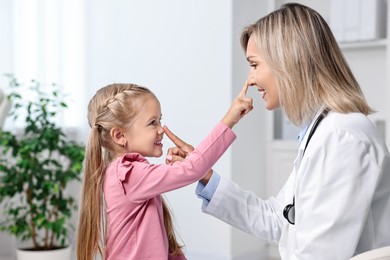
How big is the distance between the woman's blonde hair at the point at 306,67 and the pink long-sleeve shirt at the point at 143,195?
23cm

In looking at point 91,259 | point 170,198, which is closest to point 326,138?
point 91,259

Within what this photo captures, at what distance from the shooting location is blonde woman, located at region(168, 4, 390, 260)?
4.49 ft

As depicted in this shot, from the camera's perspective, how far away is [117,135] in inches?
69.9

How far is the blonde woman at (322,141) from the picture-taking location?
4.49 feet

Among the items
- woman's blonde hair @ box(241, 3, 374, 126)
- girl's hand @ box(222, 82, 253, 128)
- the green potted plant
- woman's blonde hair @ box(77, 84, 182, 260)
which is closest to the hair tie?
woman's blonde hair @ box(77, 84, 182, 260)

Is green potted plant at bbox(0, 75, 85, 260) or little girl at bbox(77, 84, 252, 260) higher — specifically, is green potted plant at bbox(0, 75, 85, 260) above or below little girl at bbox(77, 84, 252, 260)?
below

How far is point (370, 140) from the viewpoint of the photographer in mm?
1416

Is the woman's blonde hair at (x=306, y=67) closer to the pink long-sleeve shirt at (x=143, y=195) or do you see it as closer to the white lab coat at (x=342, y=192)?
the white lab coat at (x=342, y=192)

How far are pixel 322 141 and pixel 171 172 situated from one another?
444 millimetres

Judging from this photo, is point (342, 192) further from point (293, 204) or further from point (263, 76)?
point (263, 76)

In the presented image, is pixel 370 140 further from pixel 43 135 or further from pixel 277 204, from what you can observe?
pixel 43 135

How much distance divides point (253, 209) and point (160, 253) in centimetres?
37

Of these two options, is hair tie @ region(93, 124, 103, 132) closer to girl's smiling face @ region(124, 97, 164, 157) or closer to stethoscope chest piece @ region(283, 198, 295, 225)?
girl's smiling face @ region(124, 97, 164, 157)

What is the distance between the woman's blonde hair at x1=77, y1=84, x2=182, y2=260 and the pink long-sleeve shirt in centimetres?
3
